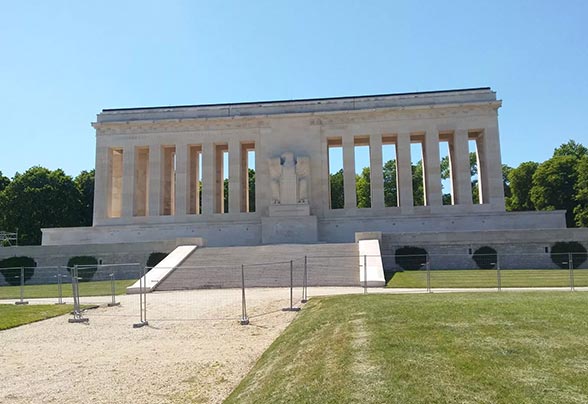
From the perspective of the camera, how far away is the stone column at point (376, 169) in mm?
47094

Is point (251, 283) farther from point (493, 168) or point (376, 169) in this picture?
point (493, 168)

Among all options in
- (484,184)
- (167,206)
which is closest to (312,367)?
(484,184)

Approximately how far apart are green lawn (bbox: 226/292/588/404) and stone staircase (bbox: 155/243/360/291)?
12.0 metres

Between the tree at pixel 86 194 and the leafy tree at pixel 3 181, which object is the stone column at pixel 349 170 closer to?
the tree at pixel 86 194

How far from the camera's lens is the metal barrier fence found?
686 inches

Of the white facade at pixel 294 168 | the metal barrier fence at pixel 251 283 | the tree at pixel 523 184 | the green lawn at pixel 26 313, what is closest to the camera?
the green lawn at pixel 26 313

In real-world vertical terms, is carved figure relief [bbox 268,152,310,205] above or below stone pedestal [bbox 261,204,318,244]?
above

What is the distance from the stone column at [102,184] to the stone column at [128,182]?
1.84m

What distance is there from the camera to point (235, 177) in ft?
161

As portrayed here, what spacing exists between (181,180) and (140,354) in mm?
39510

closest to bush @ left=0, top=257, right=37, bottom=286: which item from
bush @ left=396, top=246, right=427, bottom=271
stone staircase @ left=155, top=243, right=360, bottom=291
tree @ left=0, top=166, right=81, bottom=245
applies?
stone staircase @ left=155, top=243, right=360, bottom=291

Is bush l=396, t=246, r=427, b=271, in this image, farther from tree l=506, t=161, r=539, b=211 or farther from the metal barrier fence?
tree l=506, t=161, r=539, b=211

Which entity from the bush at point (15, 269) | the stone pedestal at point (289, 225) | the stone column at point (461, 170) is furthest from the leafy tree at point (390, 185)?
the bush at point (15, 269)

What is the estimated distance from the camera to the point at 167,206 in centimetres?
5256
